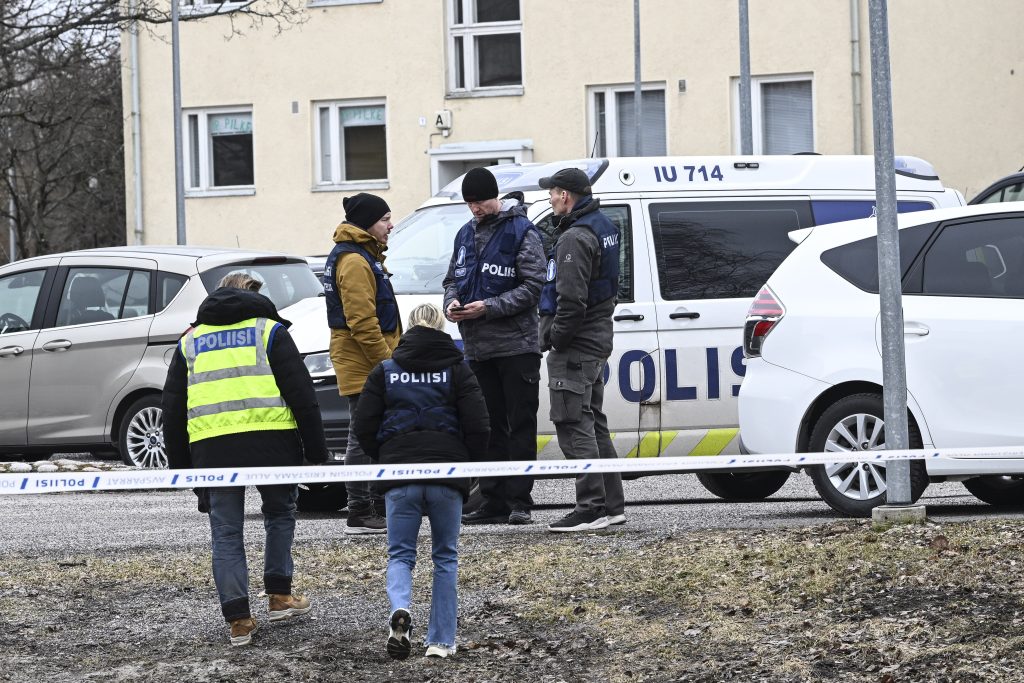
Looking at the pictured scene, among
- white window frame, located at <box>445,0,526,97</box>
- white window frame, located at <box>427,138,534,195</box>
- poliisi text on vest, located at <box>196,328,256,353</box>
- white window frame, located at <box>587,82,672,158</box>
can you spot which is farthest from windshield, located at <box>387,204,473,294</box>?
white window frame, located at <box>445,0,526,97</box>

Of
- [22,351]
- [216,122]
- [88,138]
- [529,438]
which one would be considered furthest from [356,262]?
[88,138]

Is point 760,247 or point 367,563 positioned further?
point 760,247

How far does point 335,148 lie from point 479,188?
69.1ft

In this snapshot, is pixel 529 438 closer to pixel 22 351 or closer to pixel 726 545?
pixel 726 545

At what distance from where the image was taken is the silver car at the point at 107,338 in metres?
13.4

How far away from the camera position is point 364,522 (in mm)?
9695

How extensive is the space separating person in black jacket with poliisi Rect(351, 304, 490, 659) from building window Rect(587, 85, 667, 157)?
21968 mm

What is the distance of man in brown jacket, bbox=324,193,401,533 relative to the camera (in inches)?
368

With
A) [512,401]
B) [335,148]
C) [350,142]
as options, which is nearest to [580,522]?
[512,401]

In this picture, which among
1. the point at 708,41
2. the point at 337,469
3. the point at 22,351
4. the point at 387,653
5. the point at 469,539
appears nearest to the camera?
the point at 387,653

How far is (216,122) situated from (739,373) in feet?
70.6

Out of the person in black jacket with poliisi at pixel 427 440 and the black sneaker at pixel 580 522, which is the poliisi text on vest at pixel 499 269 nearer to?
the black sneaker at pixel 580 522

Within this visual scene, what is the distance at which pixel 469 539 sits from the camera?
9.16 m

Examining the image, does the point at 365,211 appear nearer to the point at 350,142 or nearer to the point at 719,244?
the point at 719,244
